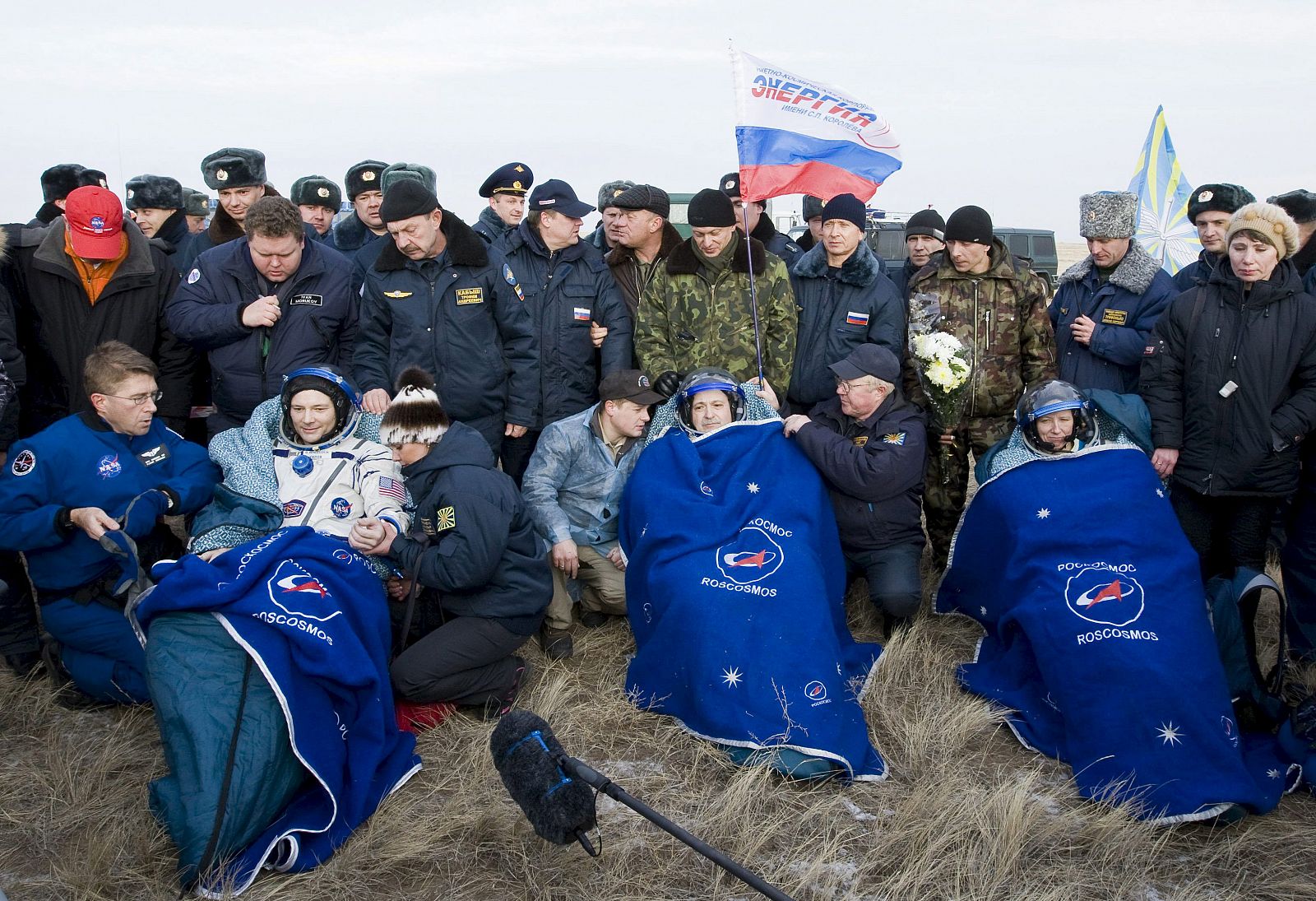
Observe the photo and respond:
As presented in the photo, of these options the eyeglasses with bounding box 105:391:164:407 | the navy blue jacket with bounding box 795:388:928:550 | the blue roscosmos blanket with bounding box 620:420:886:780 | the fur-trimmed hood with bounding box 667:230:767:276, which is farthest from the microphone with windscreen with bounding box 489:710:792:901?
the fur-trimmed hood with bounding box 667:230:767:276

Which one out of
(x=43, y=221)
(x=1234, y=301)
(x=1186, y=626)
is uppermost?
(x=43, y=221)

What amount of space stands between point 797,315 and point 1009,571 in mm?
1837

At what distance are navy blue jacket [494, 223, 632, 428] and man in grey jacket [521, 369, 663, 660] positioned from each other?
0.46 meters

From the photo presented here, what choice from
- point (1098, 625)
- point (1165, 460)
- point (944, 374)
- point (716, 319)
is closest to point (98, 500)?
point (716, 319)

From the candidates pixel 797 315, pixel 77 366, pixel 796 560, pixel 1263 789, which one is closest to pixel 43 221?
pixel 77 366

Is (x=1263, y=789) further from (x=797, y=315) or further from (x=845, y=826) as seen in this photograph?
(x=797, y=315)

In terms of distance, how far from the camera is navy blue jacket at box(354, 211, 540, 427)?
5.28m

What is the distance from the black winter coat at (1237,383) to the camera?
4.68 metres

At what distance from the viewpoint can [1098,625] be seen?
4027 millimetres

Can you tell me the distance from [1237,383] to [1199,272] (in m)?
1.11

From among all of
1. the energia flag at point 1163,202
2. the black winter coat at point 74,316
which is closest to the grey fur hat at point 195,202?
the black winter coat at point 74,316

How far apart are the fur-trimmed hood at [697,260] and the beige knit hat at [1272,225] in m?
2.19

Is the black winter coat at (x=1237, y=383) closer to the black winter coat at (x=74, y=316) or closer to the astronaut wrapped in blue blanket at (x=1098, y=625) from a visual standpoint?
the astronaut wrapped in blue blanket at (x=1098, y=625)

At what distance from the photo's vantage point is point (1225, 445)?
4.78 meters
